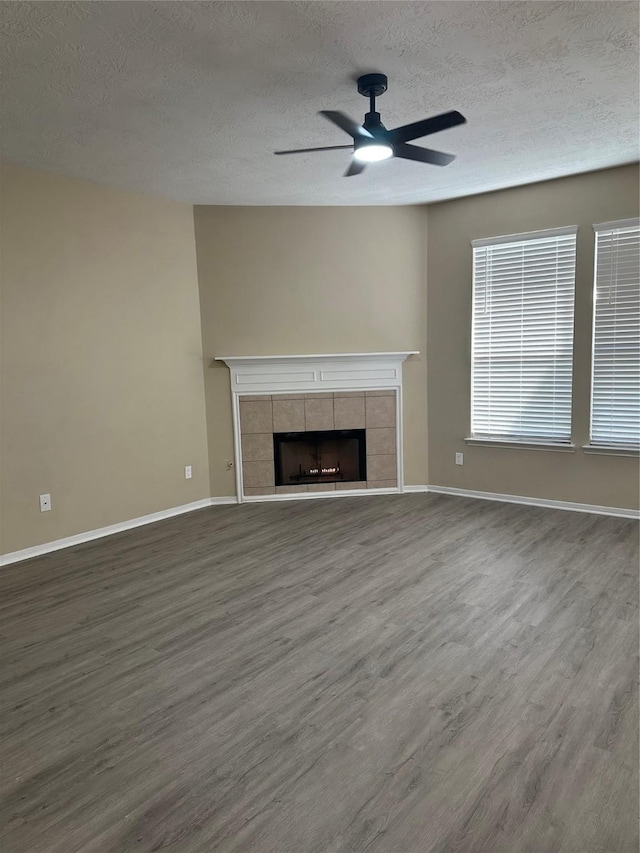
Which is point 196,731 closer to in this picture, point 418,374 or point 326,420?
point 326,420

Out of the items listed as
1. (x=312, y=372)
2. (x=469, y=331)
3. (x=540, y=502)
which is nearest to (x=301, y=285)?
(x=312, y=372)

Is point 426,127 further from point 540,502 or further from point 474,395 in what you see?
point 540,502

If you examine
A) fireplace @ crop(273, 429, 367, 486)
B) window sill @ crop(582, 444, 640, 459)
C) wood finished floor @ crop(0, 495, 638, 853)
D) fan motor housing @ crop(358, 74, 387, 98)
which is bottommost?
wood finished floor @ crop(0, 495, 638, 853)

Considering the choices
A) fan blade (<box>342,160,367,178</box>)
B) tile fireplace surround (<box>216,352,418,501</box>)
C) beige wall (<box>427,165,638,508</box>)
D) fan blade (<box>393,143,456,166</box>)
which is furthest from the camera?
tile fireplace surround (<box>216,352,418,501</box>)

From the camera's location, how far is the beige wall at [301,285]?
5.37 m

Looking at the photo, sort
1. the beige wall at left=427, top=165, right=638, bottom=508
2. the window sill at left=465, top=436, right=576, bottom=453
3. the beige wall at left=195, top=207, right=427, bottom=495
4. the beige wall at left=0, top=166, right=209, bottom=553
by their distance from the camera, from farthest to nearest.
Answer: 1. the beige wall at left=195, top=207, right=427, bottom=495
2. the window sill at left=465, top=436, right=576, bottom=453
3. the beige wall at left=427, top=165, right=638, bottom=508
4. the beige wall at left=0, top=166, right=209, bottom=553

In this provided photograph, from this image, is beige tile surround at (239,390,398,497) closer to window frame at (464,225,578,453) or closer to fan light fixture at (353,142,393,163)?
window frame at (464,225,578,453)

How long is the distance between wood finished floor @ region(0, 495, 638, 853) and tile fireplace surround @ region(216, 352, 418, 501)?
1.47m

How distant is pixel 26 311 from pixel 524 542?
412 cm

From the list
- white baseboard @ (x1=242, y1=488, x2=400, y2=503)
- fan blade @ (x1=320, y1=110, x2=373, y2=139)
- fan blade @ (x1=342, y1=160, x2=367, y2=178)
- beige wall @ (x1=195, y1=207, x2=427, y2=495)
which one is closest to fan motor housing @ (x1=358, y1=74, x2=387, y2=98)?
fan blade @ (x1=320, y1=110, x2=373, y2=139)

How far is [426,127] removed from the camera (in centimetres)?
277

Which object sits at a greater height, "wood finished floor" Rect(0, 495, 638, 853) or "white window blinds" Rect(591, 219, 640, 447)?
"white window blinds" Rect(591, 219, 640, 447)

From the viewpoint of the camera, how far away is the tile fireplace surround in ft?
18.0

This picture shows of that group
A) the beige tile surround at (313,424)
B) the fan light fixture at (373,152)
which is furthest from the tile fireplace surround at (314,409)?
the fan light fixture at (373,152)
